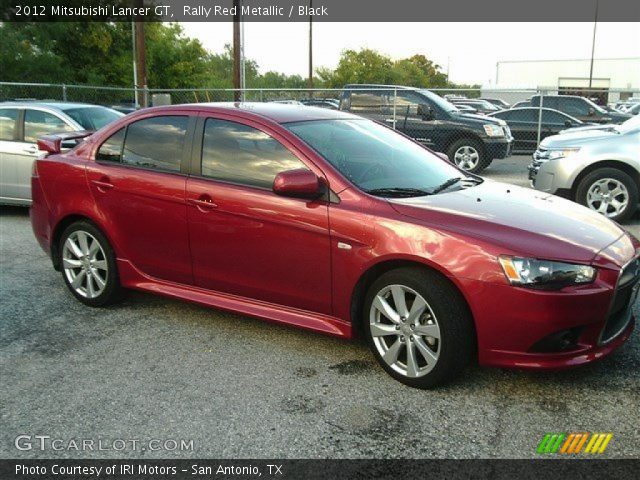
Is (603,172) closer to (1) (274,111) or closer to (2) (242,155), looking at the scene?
(1) (274,111)

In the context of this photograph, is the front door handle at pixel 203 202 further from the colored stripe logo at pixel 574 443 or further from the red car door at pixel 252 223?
the colored stripe logo at pixel 574 443

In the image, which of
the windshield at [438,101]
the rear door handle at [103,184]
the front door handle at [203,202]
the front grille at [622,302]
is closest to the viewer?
the front grille at [622,302]

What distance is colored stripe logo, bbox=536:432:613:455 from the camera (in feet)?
10.2

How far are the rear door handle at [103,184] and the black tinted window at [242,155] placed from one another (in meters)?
0.87

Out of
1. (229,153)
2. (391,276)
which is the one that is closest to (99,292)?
(229,153)

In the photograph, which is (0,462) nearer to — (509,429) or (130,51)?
(509,429)

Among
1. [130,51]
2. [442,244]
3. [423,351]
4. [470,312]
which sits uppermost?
[130,51]

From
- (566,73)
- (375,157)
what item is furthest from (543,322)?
(566,73)

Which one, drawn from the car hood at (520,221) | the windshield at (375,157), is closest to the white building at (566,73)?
the windshield at (375,157)

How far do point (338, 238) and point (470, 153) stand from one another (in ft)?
35.4

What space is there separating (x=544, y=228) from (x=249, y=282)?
1.89 meters

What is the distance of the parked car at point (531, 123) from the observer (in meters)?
17.0

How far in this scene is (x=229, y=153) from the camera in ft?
14.8

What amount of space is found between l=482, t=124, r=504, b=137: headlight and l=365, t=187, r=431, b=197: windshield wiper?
1028 centimetres
